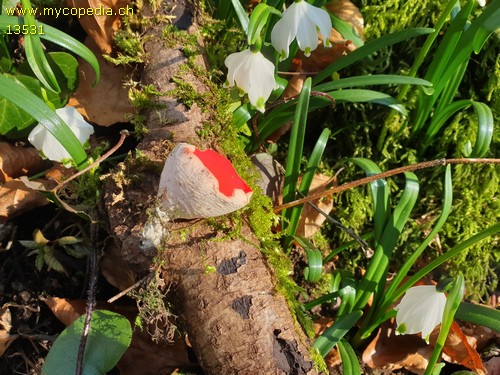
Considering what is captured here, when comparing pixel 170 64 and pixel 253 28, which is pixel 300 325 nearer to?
pixel 253 28

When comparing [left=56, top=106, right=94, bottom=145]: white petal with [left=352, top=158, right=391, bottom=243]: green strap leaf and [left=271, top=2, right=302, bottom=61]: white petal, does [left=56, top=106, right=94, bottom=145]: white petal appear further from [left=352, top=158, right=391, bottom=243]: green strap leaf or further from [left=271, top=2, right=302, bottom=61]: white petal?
→ [left=352, top=158, right=391, bottom=243]: green strap leaf

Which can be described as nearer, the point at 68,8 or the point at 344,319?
the point at 344,319

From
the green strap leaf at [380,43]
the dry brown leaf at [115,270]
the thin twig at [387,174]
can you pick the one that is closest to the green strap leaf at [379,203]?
the thin twig at [387,174]

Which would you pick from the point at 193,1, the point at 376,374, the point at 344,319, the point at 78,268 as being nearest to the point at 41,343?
the point at 78,268

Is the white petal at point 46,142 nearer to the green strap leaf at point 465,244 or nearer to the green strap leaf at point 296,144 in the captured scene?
the green strap leaf at point 296,144

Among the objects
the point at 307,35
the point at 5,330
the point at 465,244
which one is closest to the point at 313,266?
the point at 465,244

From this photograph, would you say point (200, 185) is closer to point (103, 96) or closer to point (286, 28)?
point (286, 28)

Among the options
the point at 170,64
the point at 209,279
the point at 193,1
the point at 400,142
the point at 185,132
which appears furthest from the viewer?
the point at 400,142
